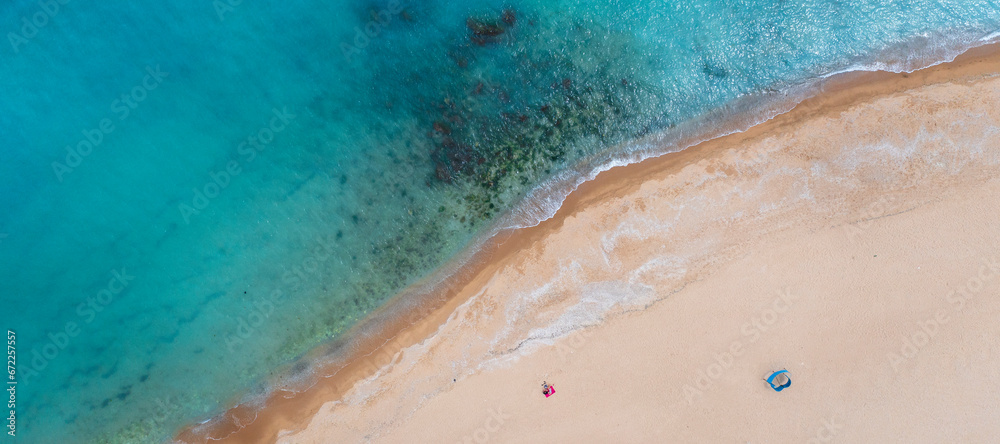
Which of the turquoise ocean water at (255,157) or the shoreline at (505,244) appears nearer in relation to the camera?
the shoreline at (505,244)

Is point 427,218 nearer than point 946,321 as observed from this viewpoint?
No

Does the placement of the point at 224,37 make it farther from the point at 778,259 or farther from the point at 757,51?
the point at 778,259

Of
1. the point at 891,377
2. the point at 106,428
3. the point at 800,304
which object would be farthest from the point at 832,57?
the point at 106,428

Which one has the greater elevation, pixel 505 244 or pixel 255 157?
pixel 255 157

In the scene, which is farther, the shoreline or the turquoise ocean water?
the turquoise ocean water

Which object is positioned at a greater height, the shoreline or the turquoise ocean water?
the turquoise ocean water
